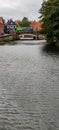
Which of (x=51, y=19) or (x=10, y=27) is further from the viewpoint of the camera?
(x=10, y=27)

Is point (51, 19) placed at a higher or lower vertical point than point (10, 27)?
higher

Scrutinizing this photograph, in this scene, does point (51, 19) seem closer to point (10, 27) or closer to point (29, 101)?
point (29, 101)

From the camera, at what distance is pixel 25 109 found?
15.5 meters

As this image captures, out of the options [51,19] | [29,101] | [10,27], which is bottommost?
[10,27]

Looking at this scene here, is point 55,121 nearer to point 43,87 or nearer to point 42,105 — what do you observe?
point 42,105

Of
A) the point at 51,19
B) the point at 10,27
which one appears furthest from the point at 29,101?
the point at 10,27

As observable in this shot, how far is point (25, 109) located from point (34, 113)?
76 centimetres

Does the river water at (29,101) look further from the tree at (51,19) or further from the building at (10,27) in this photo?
the building at (10,27)

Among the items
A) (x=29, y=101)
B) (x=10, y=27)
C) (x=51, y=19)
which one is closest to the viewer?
(x=29, y=101)

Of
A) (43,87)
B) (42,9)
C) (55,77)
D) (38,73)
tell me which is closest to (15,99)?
(43,87)

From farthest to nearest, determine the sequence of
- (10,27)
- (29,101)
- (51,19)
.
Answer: (10,27)
(51,19)
(29,101)

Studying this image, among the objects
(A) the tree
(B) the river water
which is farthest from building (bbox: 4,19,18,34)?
(B) the river water

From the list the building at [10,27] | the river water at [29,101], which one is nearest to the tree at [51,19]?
the river water at [29,101]

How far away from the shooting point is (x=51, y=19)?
211 ft
